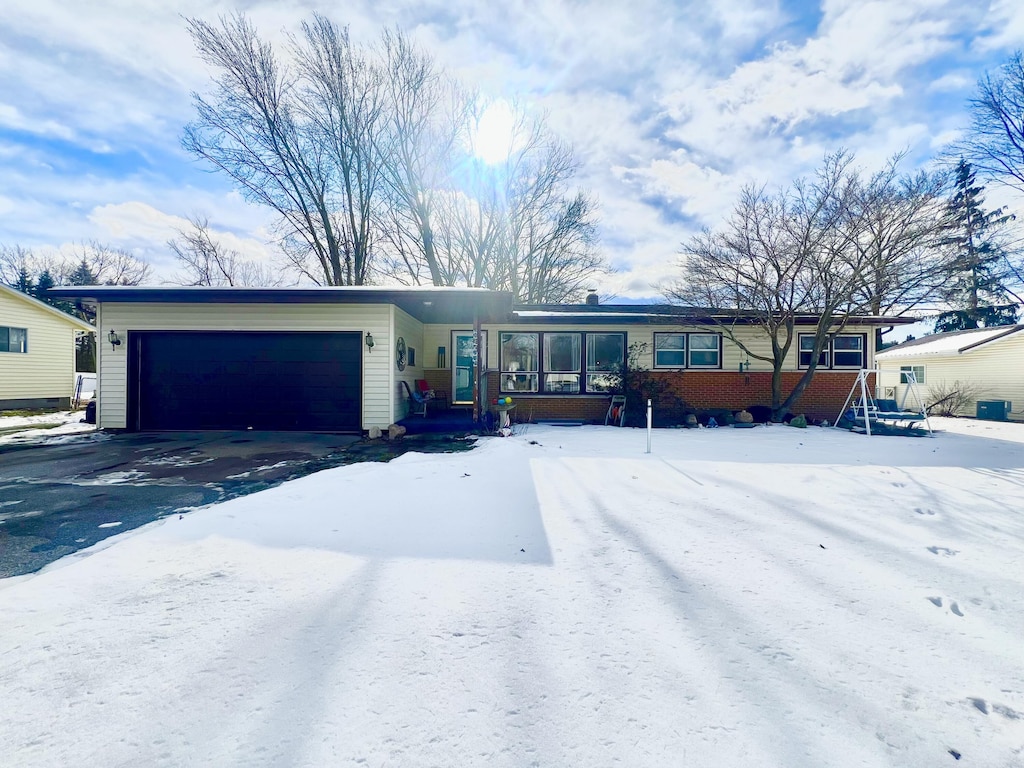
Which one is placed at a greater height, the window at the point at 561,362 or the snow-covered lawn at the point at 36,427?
the window at the point at 561,362

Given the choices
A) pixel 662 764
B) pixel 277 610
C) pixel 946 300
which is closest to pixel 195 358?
pixel 277 610

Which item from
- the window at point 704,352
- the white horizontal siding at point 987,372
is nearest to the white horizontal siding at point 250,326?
the window at point 704,352

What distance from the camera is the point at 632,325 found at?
39.7ft

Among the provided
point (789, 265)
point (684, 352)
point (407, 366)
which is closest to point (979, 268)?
point (789, 265)

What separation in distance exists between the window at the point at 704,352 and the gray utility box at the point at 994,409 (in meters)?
11.4

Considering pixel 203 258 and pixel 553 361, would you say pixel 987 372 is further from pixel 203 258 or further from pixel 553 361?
pixel 203 258

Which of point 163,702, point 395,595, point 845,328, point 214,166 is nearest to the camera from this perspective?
point 163,702

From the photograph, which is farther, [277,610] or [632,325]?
[632,325]

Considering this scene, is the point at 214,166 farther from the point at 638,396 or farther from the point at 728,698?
the point at 728,698

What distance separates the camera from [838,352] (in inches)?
485

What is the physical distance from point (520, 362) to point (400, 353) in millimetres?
3468

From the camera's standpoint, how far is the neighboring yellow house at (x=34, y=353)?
549 inches

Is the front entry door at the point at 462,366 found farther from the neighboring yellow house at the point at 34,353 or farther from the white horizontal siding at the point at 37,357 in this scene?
the white horizontal siding at the point at 37,357

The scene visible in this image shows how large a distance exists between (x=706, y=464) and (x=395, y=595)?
5.12m
